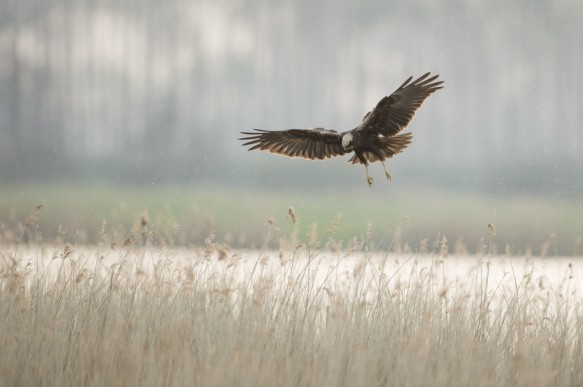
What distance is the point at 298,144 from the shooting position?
7.49m

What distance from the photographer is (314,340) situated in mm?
5695

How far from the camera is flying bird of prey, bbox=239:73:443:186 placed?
682 cm

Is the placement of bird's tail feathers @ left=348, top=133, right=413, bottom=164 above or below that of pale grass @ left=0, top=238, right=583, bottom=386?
above

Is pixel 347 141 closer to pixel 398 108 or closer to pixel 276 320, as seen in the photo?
pixel 398 108

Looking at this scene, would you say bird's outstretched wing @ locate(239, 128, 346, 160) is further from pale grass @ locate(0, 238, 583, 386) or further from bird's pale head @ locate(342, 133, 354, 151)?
pale grass @ locate(0, 238, 583, 386)

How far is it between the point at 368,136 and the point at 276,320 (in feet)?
7.08

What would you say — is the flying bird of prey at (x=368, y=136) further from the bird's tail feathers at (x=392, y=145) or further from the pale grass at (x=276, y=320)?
the pale grass at (x=276, y=320)

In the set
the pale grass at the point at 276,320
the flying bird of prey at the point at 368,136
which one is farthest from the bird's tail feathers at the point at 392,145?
the pale grass at the point at 276,320

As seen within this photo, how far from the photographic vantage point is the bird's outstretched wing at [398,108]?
680 centimetres

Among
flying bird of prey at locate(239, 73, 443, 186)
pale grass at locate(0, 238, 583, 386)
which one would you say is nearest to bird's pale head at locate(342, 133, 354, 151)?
flying bird of prey at locate(239, 73, 443, 186)

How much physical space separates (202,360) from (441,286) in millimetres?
2070

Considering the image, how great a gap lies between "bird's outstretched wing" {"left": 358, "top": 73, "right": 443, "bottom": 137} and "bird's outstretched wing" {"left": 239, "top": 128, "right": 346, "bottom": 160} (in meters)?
0.46

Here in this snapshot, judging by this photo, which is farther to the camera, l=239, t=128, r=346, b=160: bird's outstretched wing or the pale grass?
l=239, t=128, r=346, b=160: bird's outstretched wing

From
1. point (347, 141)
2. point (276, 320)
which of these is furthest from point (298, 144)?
point (276, 320)
